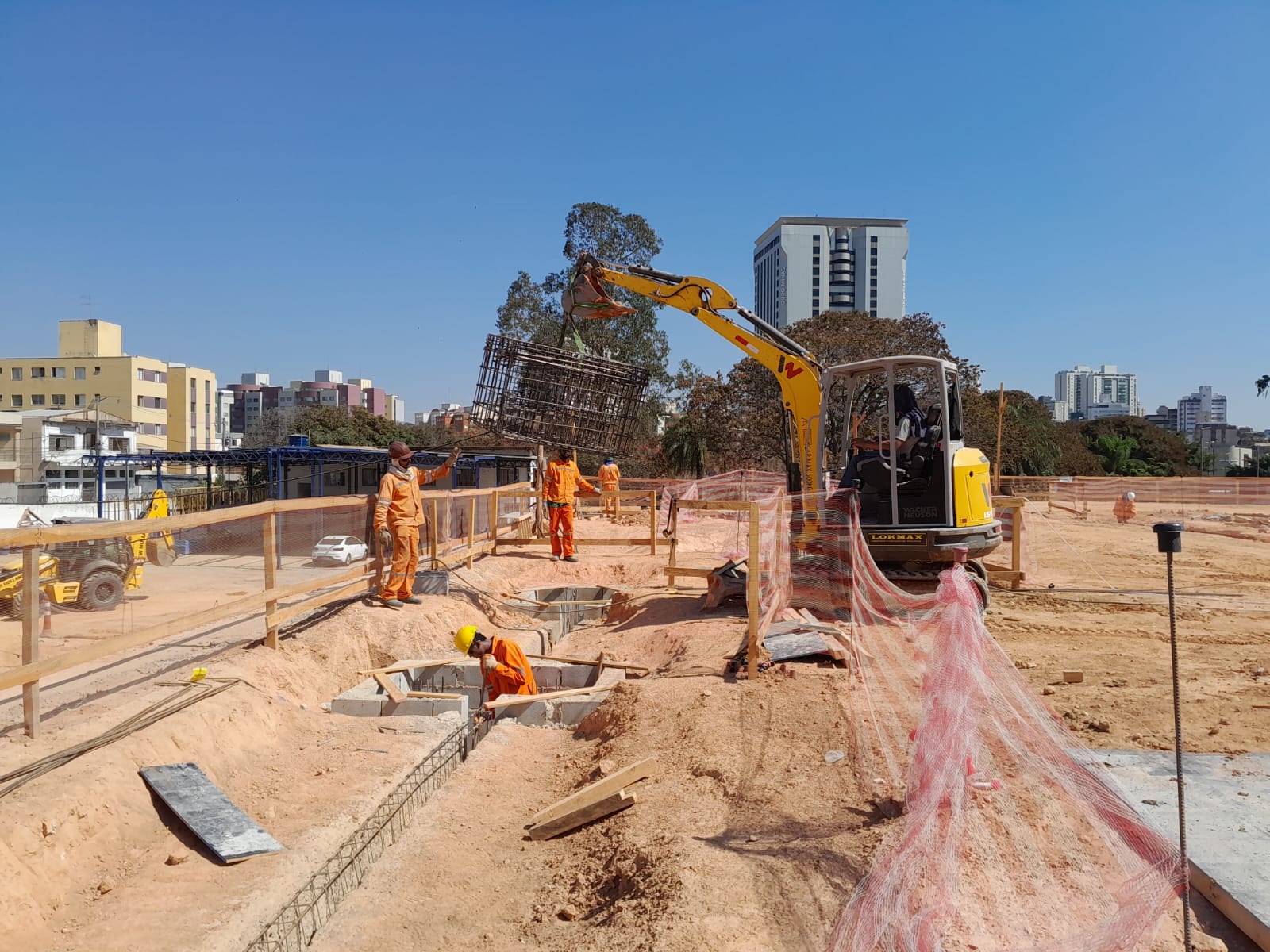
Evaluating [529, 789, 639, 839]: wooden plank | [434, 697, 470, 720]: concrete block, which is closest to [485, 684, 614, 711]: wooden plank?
[434, 697, 470, 720]: concrete block

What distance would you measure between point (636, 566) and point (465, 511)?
3604mm

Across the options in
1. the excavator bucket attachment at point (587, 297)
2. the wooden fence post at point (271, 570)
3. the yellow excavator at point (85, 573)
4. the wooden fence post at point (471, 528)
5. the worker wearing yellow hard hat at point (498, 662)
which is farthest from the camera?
the wooden fence post at point (471, 528)

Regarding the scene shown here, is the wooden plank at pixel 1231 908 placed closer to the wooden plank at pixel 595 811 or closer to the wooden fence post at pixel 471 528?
the wooden plank at pixel 595 811

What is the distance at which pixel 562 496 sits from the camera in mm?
14523

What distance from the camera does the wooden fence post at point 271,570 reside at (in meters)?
7.61

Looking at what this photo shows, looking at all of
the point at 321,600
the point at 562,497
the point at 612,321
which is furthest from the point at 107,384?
the point at 321,600

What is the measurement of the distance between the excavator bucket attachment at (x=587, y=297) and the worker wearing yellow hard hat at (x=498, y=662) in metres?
5.74

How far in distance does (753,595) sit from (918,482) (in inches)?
140

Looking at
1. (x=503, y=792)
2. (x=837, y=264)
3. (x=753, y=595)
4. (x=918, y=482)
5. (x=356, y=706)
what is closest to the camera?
(x=503, y=792)

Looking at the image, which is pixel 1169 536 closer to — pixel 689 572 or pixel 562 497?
pixel 689 572

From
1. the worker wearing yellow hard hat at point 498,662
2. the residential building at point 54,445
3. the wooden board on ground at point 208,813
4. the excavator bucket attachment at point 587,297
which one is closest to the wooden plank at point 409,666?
the worker wearing yellow hard hat at point 498,662

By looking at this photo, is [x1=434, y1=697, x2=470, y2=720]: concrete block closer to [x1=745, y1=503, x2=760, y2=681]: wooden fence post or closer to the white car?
the white car

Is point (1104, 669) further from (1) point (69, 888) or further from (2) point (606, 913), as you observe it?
(1) point (69, 888)

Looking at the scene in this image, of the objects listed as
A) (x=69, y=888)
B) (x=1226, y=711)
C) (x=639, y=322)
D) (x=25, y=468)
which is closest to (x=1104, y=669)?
(x=1226, y=711)
